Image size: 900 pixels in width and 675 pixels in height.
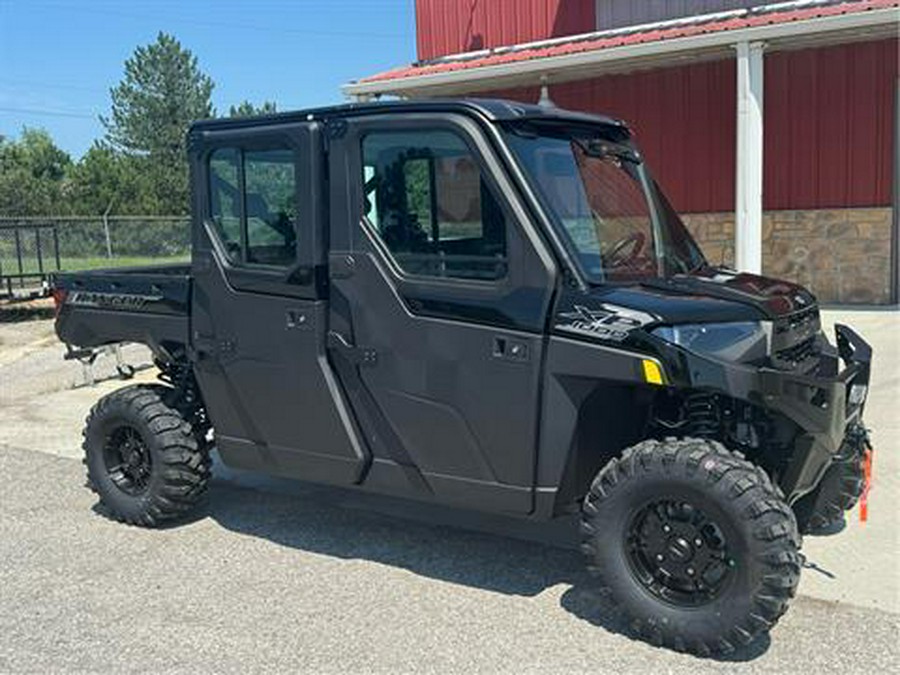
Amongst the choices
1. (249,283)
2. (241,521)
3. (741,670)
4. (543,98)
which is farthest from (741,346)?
(543,98)

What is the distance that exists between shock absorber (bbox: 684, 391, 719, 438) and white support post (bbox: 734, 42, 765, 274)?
7.58 meters

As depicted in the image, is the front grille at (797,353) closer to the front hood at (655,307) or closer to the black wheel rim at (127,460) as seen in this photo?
the front hood at (655,307)

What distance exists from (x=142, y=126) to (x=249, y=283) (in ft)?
244

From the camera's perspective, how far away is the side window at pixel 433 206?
3988 mm

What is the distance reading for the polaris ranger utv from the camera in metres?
3.64

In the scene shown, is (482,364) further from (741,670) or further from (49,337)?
(49,337)

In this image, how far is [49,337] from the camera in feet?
48.1

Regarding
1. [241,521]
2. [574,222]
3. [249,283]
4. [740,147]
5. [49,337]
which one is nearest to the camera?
[574,222]

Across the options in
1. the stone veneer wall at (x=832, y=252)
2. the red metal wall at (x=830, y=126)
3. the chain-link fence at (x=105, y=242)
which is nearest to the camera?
the red metal wall at (x=830, y=126)

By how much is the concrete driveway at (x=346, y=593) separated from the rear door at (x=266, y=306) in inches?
21.4

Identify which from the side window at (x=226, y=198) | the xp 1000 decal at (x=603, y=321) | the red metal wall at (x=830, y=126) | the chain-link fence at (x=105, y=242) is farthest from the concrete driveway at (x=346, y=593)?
the chain-link fence at (x=105, y=242)

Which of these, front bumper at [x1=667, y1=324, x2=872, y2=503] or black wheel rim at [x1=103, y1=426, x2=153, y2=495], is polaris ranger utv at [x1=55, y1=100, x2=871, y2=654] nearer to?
front bumper at [x1=667, y1=324, x2=872, y2=503]

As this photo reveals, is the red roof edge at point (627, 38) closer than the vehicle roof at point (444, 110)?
No

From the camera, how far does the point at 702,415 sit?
13.0 ft
